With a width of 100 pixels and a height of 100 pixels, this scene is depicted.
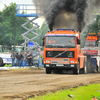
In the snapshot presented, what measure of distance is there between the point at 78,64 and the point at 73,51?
1.20 meters

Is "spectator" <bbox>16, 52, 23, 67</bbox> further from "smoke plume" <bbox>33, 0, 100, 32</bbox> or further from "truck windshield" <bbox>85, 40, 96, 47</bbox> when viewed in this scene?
"truck windshield" <bbox>85, 40, 96, 47</bbox>

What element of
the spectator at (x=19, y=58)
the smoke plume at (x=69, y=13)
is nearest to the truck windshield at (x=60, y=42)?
the smoke plume at (x=69, y=13)

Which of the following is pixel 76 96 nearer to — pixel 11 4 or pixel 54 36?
pixel 54 36

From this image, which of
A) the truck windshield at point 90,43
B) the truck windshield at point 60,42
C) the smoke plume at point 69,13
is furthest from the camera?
the truck windshield at point 90,43

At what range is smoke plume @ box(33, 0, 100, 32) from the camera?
2327cm

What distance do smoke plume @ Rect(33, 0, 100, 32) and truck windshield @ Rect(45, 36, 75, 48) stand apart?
5646mm

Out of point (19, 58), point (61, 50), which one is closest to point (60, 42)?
point (61, 50)

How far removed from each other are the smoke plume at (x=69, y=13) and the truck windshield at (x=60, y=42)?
5.65 meters

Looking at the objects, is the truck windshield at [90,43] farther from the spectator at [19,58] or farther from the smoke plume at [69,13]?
the spectator at [19,58]

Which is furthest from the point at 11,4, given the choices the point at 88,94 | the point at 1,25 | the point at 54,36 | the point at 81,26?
the point at 88,94

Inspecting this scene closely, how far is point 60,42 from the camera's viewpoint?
17109mm

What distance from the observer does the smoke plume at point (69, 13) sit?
2327cm

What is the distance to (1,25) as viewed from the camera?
6606 cm

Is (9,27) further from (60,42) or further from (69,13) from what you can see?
(60,42)
